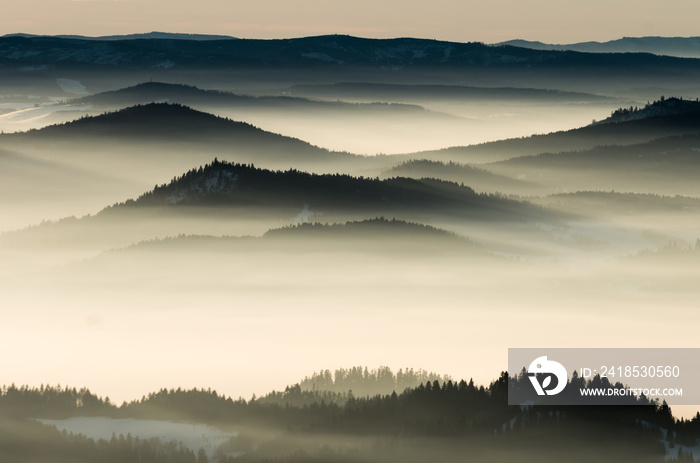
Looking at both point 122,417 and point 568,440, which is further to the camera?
point 122,417

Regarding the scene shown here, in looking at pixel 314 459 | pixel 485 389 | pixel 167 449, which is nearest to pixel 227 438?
pixel 167 449

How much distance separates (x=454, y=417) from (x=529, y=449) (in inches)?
593

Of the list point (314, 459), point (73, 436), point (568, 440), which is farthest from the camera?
point (73, 436)

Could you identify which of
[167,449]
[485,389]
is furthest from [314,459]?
[485,389]

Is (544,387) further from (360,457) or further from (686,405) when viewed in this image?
(360,457)

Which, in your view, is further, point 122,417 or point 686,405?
point 122,417

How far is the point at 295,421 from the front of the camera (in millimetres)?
188625

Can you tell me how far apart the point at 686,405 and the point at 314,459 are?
5068 centimetres

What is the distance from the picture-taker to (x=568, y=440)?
17138 cm

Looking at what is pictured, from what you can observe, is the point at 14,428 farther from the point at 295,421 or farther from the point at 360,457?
the point at 360,457

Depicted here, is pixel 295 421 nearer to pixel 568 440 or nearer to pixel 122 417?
pixel 122 417

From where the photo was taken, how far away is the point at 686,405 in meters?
172

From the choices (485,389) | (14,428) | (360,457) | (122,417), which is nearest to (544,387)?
(485,389)

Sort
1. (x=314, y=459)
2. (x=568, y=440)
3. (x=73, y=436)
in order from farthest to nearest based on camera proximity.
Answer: (x=73, y=436) < (x=568, y=440) < (x=314, y=459)
